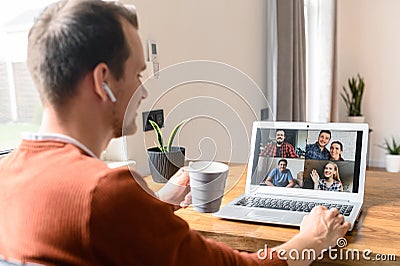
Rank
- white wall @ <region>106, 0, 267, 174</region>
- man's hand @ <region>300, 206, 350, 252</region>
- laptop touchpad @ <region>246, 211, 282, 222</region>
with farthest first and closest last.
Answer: white wall @ <region>106, 0, 267, 174</region>, laptop touchpad @ <region>246, 211, 282, 222</region>, man's hand @ <region>300, 206, 350, 252</region>

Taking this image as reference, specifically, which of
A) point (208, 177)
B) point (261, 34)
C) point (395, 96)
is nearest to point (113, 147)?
point (208, 177)

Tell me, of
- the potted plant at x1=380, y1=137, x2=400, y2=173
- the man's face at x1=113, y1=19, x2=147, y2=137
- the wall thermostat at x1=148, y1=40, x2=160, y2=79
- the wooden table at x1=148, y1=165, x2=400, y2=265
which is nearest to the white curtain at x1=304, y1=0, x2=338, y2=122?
the potted plant at x1=380, y1=137, x2=400, y2=173

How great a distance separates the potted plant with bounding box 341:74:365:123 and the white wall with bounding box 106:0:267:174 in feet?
6.42

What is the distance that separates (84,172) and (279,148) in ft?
2.54

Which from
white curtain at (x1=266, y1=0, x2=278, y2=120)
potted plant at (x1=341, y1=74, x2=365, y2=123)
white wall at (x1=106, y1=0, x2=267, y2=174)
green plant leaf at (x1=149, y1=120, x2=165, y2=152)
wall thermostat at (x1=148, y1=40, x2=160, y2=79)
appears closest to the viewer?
white wall at (x1=106, y1=0, x2=267, y2=174)

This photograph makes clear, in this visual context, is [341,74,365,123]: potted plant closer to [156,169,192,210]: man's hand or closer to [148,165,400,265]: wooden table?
[148,165,400,265]: wooden table

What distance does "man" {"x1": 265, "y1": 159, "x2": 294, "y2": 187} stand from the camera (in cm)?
130

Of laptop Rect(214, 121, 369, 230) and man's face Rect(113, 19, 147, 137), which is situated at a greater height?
man's face Rect(113, 19, 147, 137)

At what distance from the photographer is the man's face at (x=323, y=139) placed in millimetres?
1284

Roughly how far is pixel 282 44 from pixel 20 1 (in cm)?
199

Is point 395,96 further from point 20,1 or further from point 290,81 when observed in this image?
point 20,1

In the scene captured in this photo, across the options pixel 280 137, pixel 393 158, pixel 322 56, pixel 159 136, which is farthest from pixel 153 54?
pixel 393 158

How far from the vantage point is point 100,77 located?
724 mm

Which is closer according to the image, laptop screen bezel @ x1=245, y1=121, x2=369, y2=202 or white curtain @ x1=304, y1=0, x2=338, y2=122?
laptop screen bezel @ x1=245, y1=121, x2=369, y2=202
